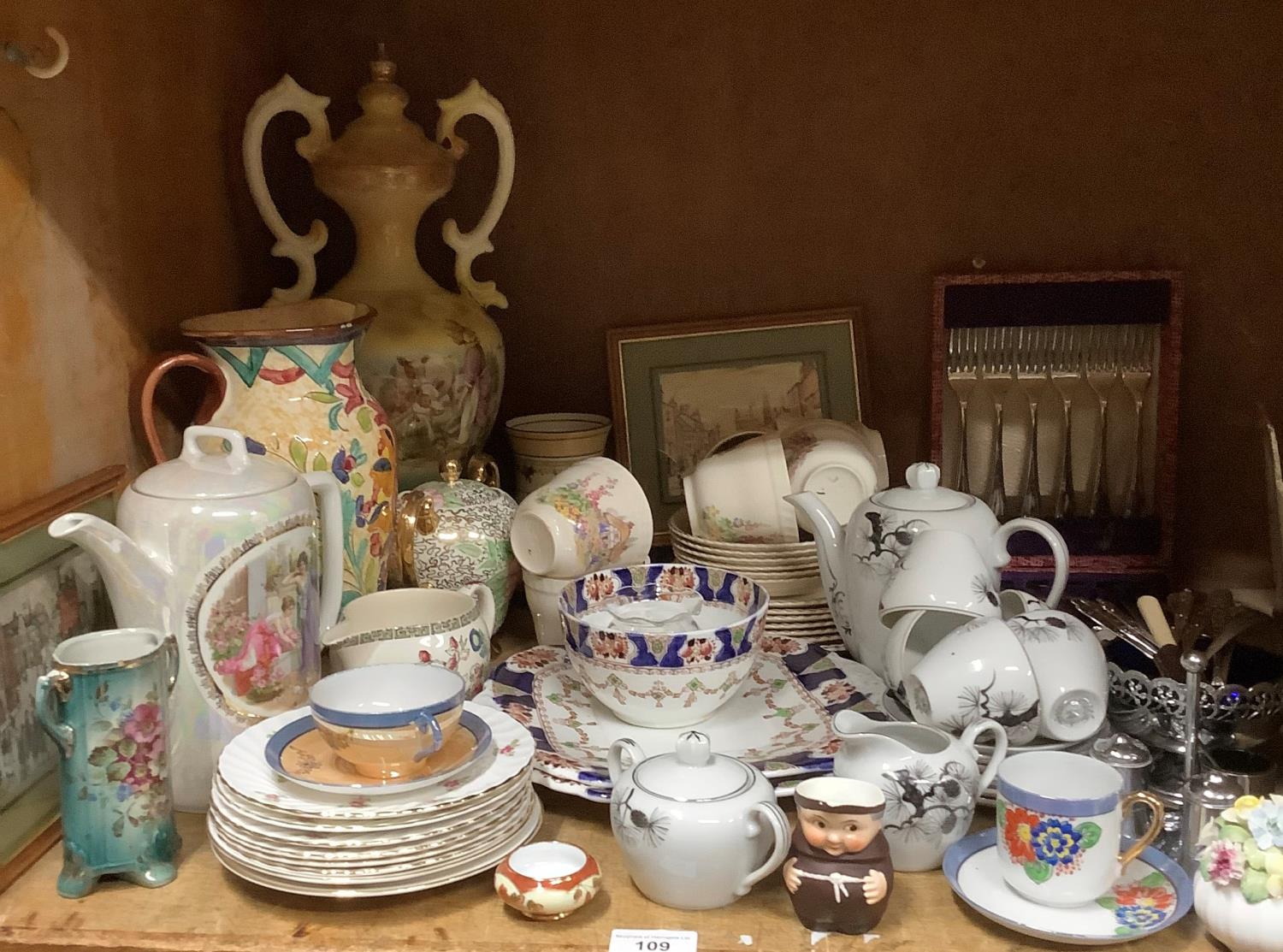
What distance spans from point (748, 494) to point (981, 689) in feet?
1.14

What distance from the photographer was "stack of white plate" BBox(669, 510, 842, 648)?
1.17m

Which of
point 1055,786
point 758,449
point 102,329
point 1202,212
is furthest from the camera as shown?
point 1202,212

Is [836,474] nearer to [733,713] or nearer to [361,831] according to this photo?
[733,713]

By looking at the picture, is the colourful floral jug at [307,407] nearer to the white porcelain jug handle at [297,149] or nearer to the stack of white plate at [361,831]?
the white porcelain jug handle at [297,149]

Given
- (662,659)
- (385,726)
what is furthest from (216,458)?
(662,659)

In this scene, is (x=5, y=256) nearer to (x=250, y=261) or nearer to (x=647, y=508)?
(x=250, y=261)

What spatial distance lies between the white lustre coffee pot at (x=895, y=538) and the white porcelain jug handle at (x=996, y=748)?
0.18 metres

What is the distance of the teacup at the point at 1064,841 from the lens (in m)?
0.76

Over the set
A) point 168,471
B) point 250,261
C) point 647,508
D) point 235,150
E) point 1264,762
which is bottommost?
point 1264,762

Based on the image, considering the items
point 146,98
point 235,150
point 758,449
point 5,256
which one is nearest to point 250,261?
point 235,150

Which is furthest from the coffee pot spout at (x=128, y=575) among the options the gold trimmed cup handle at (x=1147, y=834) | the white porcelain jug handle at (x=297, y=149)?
the gold trimmed cup handle at (x=1147, y=834)

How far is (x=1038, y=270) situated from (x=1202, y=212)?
0.17m

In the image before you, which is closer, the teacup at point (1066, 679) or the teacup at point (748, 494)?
the teacup at point (1066, 679)

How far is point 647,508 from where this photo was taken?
1.19 meters
